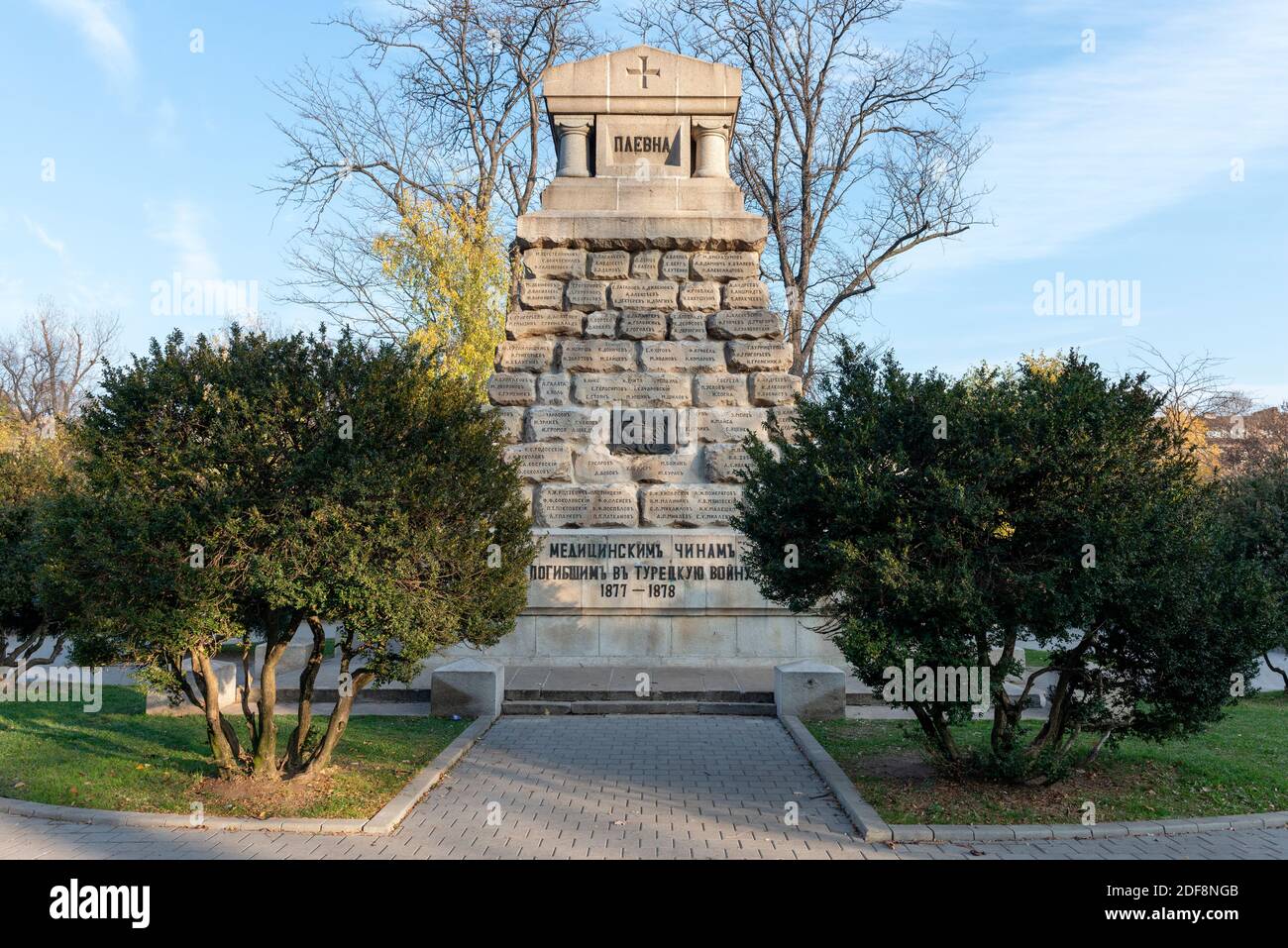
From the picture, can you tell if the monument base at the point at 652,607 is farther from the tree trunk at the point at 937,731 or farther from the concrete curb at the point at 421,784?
the tree trunk at the point at 937,731

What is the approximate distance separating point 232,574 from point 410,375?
202 cm

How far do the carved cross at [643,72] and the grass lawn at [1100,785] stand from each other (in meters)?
10.4

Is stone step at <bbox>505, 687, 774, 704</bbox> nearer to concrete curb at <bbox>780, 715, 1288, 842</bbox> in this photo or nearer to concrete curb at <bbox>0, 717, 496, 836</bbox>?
concrete curb at <bbox>0, 717, 496, 836</bbox>

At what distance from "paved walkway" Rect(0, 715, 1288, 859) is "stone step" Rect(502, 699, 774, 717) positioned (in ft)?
7.36

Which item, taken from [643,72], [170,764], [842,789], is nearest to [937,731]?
[842,789]

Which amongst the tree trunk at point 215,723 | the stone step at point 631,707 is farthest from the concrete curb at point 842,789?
the tree trunk at point 215,723

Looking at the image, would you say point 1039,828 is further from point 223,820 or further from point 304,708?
point 223,820

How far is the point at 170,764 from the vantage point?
884cm

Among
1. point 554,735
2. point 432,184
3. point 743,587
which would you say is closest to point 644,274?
point 743,587

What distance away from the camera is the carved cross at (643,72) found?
1568 cm

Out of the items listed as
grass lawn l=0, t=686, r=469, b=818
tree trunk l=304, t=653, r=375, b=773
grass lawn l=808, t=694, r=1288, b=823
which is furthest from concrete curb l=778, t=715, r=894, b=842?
tree trunk l=304, t=653, r=375, b=773

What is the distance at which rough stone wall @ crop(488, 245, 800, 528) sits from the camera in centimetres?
1466

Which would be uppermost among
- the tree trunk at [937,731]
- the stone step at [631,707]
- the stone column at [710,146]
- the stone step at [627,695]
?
the stone column at [710,146]

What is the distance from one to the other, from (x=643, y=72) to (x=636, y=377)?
15.9ft
